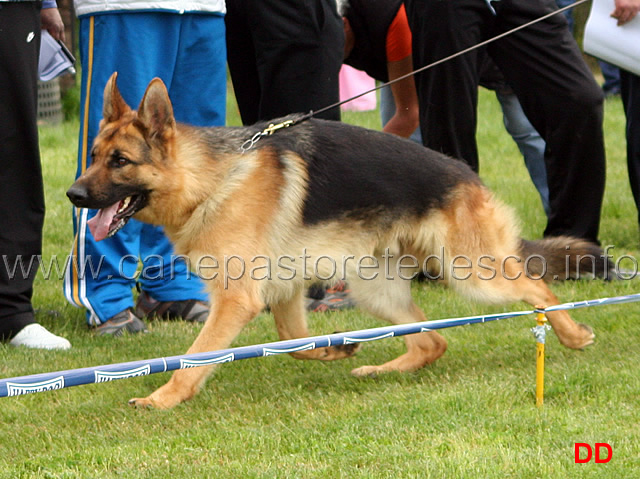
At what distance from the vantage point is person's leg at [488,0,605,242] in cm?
514

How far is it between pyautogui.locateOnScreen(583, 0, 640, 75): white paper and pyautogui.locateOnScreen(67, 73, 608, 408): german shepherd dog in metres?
1.83

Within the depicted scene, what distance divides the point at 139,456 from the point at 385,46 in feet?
12.0

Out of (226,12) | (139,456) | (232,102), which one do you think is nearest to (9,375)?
(139,456)

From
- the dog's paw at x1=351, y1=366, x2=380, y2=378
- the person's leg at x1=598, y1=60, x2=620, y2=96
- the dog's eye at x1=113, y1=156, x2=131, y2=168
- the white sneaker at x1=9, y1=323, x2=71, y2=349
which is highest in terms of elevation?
the dog's eye at x1=113, y1=156, x2=131, y2=168

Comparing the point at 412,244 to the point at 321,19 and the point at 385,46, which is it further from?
the point at 385,46

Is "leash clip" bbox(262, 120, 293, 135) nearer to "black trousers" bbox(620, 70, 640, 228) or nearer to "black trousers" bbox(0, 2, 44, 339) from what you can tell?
"black trousers" bbox(0, 2, 44, 339)

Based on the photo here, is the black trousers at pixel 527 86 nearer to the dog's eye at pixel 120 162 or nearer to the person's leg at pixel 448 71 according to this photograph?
the person's leg at pixel 448 71

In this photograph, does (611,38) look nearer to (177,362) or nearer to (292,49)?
(292,49)

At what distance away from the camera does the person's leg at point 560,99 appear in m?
5.14

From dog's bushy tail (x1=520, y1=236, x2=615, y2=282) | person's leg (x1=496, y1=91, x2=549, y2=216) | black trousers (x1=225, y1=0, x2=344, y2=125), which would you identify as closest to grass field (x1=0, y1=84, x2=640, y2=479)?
dog's bushy tail (x1=520, y1=236, x2=615, y2=282)

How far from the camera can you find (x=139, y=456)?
9.88 ft

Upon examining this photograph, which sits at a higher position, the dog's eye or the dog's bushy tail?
the dog's eye

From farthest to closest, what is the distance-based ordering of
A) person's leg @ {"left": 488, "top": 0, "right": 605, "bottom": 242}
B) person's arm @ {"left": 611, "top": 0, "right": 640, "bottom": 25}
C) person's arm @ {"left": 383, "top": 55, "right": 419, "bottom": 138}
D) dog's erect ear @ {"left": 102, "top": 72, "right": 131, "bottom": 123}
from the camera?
person's arm @ {"left": 383, "top": 55, "right": 419, "bottom": 138}, person's arm @ {"left": 611, "top": 0, "right": 640, "bottom": 25}, person's leg @ {"left": 488, "top": 0, "right": 605, "bottom": 242}, dog's erect ear @ {"left": 102, "top": 72, "right": 131, "bottom": 123}

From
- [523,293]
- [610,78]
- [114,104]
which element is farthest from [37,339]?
[610,78]
